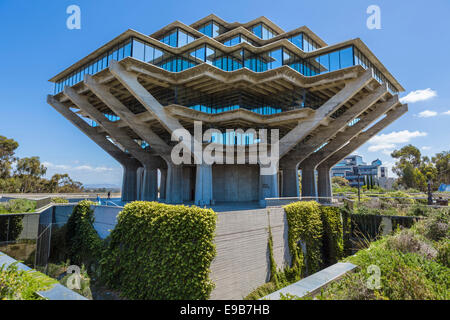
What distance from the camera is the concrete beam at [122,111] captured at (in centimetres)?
2673

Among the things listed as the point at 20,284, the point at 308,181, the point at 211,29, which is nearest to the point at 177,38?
the point at 211,29

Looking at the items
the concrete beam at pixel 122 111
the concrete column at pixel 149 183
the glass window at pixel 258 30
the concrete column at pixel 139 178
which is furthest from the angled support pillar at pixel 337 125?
the concrete column at pixel 139 178

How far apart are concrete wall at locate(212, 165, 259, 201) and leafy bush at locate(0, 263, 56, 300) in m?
30.3

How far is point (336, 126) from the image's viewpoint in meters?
29.6

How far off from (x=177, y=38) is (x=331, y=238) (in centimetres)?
2513

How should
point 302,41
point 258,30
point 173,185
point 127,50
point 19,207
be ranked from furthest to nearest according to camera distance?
point 258,30 < point 173,185 < point 302,41 < point 127,50 < point 19,207

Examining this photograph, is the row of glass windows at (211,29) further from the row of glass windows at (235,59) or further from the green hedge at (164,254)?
the green hedge at (164,254)

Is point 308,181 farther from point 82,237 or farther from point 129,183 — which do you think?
point 82,237

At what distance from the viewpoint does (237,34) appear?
30.2m

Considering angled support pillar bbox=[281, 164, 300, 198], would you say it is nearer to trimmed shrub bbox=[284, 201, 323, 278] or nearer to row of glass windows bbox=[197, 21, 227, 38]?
trimmed shrub bbox=[284, 201, 323, 278]

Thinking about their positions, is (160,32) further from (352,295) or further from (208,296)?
(352,295)

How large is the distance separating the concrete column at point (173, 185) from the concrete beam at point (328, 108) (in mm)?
12760

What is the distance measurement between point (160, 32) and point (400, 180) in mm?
65797
